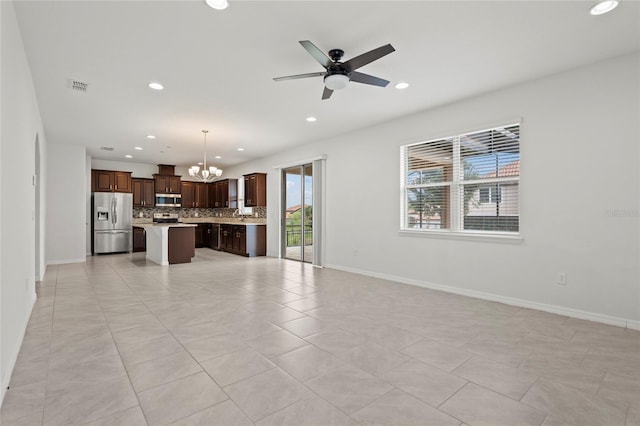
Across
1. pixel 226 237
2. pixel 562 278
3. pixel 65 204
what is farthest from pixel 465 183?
pixel 65 204

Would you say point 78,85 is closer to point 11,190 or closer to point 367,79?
point 11,190

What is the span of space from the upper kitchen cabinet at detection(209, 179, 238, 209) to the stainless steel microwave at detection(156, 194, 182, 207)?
109 centimetres

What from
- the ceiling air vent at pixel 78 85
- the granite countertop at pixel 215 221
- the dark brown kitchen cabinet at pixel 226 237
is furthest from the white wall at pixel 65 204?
the ceiling air vent at pixel 78 85

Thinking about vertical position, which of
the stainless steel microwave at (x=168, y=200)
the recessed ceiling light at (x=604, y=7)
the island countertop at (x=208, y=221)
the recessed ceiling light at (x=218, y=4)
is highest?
the recessed ceiling light at (x=604, y=7)

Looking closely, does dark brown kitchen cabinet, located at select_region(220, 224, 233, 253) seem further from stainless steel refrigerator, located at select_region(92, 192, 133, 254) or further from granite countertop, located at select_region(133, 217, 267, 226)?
stainless steel refrigerator, located at select_region(92, 192, 133, 254)

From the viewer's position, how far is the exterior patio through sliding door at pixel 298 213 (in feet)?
25.0

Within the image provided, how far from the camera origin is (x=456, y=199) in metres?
4.71

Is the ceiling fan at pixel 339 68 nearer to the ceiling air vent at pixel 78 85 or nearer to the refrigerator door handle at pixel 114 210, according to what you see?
the ceiling air vent at pixel 78 85

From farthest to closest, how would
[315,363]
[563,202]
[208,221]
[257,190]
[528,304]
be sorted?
[208,221] → [257,190] → [528,304] → [563,202] → [315,363]

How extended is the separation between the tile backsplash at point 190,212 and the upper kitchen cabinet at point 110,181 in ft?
2.91

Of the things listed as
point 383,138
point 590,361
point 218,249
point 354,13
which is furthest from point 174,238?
point 590,361

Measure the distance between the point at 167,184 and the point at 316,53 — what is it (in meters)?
8.79

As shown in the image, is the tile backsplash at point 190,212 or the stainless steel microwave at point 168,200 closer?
the tile backsplash at point 190,212

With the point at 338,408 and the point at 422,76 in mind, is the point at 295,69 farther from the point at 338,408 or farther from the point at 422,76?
the point at 338,408
